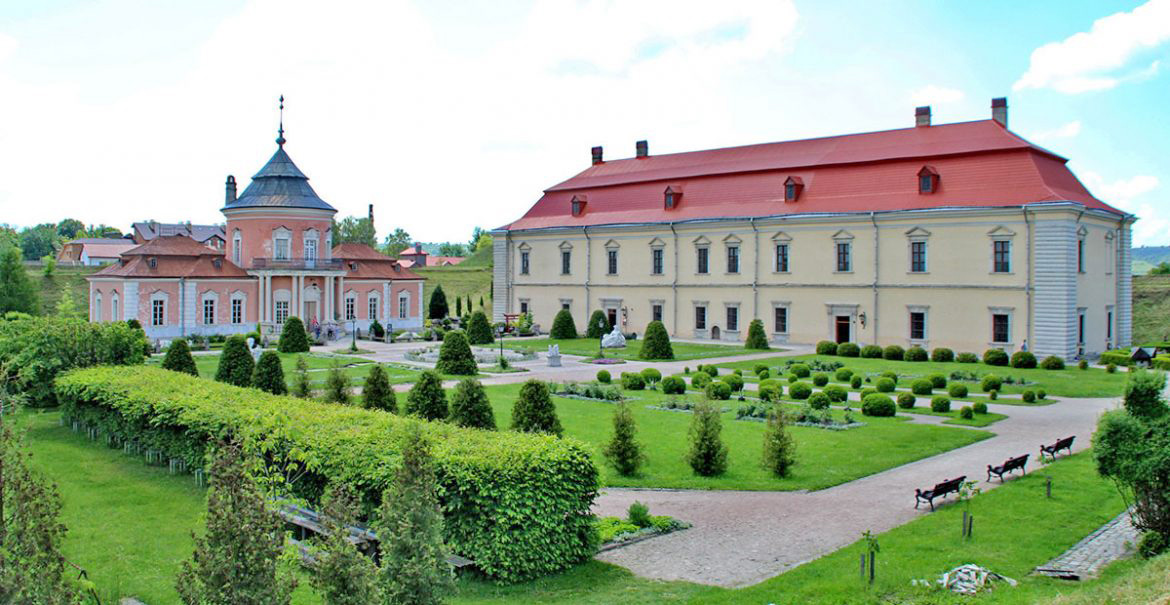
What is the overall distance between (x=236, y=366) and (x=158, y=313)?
25.9m

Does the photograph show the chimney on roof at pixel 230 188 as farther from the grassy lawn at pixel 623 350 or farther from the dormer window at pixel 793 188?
the dormer window at pixel 793 188

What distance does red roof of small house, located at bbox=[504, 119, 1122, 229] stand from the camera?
126 ft

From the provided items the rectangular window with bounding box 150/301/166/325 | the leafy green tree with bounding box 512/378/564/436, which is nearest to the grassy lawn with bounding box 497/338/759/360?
the rectangular window with bounding box 150/301/166/325

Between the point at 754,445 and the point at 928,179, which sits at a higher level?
the point at 928,179

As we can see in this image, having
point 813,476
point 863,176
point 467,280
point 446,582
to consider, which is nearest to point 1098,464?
point 813,476

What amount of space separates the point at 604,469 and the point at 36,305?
55200 mm

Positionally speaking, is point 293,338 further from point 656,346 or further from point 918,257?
point 918,257

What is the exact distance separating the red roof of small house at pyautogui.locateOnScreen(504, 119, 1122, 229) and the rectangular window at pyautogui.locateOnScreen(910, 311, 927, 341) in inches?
194

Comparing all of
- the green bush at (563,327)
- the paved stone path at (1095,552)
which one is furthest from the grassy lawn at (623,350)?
the paved stone path at (1095,552)

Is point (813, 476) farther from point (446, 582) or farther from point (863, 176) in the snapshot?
point (863, 176)

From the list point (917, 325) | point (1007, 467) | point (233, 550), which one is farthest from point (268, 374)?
point (917, 325)

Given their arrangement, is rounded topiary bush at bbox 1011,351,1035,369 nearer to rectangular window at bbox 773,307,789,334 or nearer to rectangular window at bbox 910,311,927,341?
rectangular window at bbox 910,311,927,341

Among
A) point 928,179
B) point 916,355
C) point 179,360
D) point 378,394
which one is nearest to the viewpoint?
point 378,394

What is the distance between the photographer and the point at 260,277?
1965 inches
